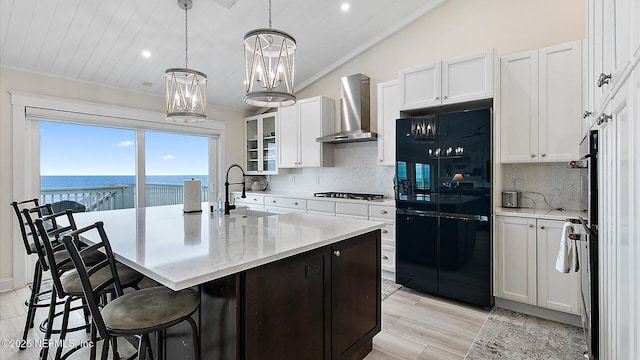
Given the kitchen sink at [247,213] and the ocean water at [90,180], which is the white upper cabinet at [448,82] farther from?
the ocean water at [90,180]

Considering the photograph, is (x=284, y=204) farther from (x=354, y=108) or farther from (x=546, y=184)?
(x=546, y=184)

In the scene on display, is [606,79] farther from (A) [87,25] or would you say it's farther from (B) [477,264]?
(A) [87,25]

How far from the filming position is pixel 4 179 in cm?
351

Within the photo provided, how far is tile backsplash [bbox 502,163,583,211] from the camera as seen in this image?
3053 millimetres

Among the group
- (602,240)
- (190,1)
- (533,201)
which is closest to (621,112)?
(602,240)

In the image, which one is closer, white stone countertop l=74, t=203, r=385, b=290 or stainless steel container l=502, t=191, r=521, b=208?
white stone countertop l=74, t=203, r=385, b=290

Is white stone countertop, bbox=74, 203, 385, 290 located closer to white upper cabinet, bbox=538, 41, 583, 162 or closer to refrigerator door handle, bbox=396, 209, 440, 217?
refrigerator door handle, bbox=396, 209, 440, 217

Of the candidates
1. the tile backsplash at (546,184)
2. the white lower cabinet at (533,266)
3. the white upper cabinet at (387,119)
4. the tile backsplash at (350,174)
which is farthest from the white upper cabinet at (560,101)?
the tile backsplash at (350,174)

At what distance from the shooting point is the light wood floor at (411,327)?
231cm

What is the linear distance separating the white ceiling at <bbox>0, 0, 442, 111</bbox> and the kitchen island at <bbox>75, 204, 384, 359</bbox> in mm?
2083

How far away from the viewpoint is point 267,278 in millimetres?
1509

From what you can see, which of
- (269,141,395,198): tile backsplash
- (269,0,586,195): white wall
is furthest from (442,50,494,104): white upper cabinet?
(269,141,395,198): tile backsplash

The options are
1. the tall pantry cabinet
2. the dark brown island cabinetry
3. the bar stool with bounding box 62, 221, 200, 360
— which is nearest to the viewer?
the tall pantry cabinet

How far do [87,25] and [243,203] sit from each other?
335 centimetres
